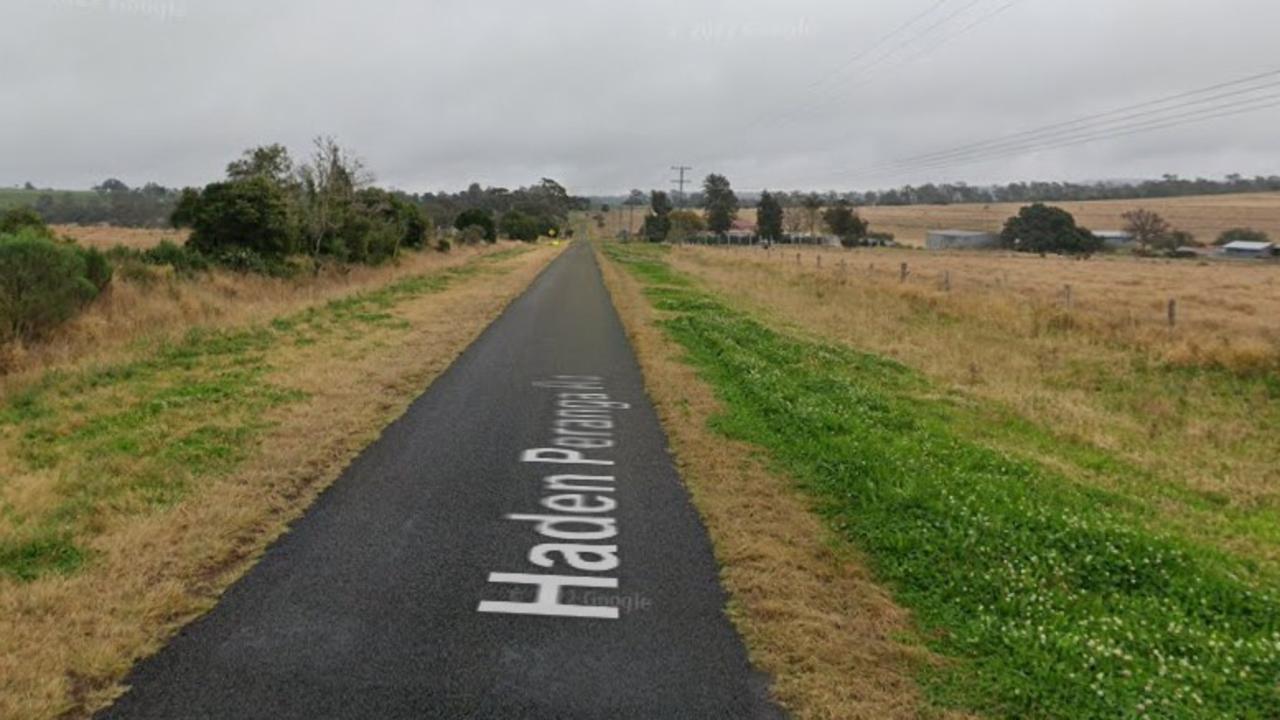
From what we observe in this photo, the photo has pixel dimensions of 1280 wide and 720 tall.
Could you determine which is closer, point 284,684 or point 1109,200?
point 284,684

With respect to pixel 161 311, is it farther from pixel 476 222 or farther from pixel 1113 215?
pixel 1113 215

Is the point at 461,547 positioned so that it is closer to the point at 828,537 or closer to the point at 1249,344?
the point at 828,537

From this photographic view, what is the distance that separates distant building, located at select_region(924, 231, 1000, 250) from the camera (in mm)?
109312

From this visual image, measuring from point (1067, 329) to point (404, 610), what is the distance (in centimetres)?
1839

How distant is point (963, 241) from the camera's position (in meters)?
112

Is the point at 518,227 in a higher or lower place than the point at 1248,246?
higher

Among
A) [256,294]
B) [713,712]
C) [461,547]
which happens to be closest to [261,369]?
[461,547]

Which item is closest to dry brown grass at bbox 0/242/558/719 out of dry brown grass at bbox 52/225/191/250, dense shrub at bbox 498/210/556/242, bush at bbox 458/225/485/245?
dry brown grass at bbox 52/225/191/250

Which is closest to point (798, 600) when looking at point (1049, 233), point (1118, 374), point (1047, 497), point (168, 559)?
point (1047, 497)

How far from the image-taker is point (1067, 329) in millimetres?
19359

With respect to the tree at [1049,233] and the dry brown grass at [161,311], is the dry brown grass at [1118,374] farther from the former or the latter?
the tree at [1049,233]

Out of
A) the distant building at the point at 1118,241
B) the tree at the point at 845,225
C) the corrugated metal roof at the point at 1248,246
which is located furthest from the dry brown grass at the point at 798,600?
the distant building at the point at 1118,241

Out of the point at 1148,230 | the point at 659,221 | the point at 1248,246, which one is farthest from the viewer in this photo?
the point at 659,221

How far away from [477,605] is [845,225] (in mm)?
108686
